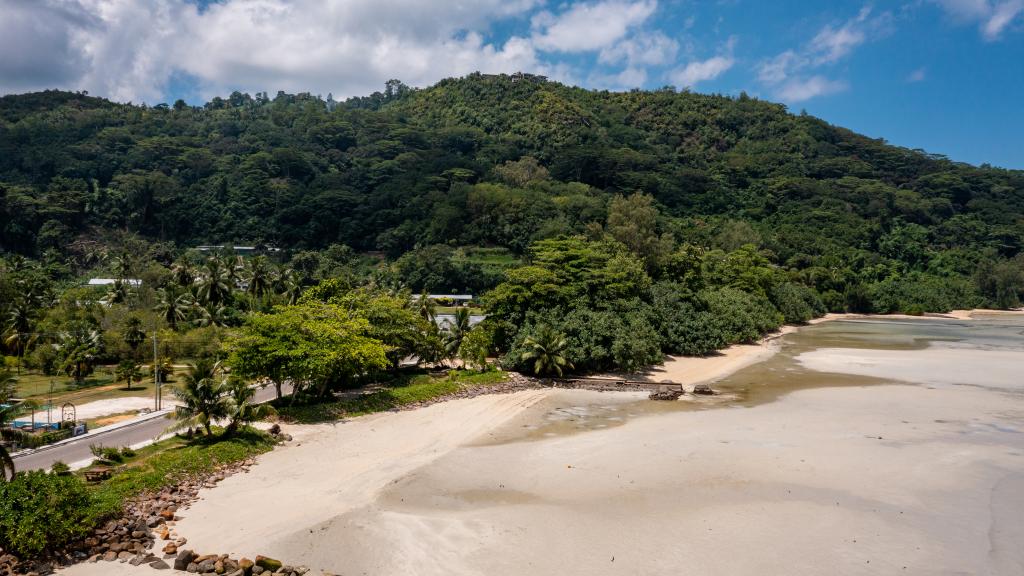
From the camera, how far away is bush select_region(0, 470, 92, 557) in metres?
15.0

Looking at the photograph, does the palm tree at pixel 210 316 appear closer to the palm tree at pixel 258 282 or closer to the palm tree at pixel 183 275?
the palm tree at pixel 258 282

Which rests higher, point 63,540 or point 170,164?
point 170,164

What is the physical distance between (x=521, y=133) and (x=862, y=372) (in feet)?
475

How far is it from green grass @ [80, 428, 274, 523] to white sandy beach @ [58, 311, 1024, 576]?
3.94 feet

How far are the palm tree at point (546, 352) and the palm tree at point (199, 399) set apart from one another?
820 inches

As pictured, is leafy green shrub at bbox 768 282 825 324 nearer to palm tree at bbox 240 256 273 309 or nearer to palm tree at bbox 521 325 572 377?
palm tree at bbox 521 325 572 377

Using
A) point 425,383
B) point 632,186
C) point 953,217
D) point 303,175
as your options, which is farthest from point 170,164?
point 953,217

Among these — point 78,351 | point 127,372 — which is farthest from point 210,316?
point 127,372

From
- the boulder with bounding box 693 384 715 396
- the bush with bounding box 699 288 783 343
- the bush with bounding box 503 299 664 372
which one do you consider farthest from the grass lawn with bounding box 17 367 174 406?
the bush with bounding box 699 288 783 343

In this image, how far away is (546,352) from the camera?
4047cm

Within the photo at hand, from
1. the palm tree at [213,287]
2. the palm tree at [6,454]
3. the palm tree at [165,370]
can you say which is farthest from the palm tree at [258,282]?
the palm tree at [6,454]

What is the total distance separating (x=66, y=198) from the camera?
105 metres

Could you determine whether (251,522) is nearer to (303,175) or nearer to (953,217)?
(303,175)

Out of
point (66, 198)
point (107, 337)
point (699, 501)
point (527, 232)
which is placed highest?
point (66, 198)
